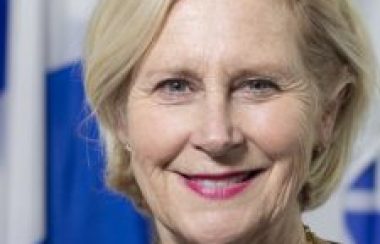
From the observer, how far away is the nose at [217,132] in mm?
959

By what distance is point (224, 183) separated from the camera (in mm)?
1022

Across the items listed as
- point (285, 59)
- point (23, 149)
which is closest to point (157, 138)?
point (285, 59)

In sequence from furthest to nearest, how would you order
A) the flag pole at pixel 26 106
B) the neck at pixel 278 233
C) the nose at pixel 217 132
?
the flag pole at pixel 26 106
the neck at pixel 278 233
the nose at pixel 217 132

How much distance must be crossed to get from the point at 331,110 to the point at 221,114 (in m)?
0.24

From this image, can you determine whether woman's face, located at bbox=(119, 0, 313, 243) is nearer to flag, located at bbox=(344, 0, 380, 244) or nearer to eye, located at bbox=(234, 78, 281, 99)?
eye, located at bbox=(234, 78, 281, 99)

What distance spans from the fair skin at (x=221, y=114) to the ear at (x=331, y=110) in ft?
0.26

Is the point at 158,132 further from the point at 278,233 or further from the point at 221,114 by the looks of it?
the point at 278,233

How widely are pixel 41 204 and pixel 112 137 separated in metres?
0.55

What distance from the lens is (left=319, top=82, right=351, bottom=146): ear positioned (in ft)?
3.69

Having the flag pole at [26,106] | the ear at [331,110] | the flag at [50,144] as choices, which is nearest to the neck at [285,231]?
the ear at [331,110]

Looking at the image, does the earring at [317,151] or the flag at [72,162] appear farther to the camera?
the flag at [72,162]

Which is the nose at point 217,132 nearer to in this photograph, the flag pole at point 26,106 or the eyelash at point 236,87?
the eyelash at point 236,87

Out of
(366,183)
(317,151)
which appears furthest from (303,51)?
(366,183)

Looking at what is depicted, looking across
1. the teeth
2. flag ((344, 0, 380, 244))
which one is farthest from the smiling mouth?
flag ((344, 0, 380, 244))
